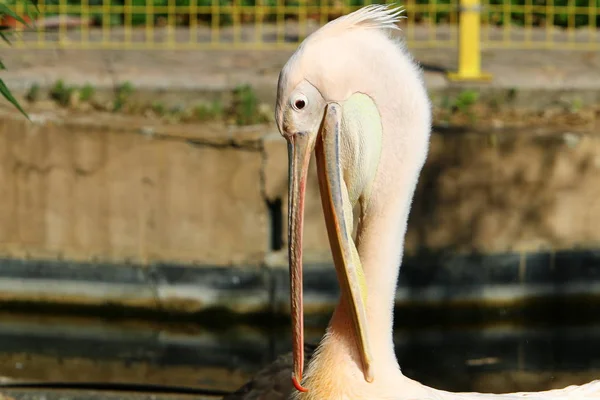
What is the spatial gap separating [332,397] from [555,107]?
508 centimetres

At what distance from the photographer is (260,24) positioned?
396 inches

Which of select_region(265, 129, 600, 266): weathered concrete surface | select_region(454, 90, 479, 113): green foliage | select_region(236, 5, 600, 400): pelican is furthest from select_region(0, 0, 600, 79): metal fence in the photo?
select_region(236, 5, 600, 400): pelican

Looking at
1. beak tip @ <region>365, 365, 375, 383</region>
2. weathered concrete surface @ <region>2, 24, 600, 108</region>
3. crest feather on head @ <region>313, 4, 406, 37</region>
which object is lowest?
beak tip @ <region>365, 365, 375, 383</region>

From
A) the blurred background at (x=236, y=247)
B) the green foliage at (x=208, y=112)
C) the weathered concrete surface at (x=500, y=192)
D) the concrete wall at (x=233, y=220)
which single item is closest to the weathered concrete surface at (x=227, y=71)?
the green foliage at (x=208, y=112)

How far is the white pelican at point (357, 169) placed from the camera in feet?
10.8

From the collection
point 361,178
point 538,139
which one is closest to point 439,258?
point 538,139

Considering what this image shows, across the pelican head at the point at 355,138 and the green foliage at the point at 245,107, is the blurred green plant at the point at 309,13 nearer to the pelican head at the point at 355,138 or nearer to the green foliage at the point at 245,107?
the green foliage at the point at 245,107

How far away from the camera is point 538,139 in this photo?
7027 millimetres

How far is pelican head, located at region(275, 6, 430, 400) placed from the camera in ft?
10.8

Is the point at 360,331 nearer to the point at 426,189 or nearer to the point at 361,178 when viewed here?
the point at 361,178

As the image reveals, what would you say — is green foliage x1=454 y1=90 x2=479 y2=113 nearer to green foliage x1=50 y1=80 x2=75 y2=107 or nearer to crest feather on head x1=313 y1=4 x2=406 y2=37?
green foliage x1=50 y1=80 x2=75 y2=107

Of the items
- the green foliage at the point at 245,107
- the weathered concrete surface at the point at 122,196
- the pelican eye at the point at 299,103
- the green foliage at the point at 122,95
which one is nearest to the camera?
the pelican eye at the point at 299,103

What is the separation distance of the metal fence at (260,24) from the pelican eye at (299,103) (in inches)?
233

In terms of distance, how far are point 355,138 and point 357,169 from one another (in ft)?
0.31
